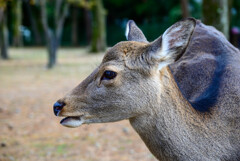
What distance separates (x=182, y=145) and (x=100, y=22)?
2090cm

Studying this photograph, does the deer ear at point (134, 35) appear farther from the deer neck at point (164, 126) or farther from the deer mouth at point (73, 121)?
the deer mouth at point (73, 121)

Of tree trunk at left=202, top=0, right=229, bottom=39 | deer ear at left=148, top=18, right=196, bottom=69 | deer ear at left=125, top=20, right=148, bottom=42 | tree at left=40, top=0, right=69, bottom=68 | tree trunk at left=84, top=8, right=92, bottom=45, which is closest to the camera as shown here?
deer ear at left=148, top=18, right=196, bottom=69

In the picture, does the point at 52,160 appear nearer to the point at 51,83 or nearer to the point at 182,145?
the point at 182,145

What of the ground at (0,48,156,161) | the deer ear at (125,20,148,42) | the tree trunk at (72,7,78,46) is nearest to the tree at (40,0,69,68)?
the ground at (0,48,156,161)

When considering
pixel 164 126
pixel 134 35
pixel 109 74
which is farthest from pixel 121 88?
pixel 134 35

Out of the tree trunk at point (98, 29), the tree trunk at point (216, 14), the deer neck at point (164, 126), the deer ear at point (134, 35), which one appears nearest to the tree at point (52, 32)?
the tree trunk at point (98, 29)

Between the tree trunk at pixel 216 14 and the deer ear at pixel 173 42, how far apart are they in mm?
4741

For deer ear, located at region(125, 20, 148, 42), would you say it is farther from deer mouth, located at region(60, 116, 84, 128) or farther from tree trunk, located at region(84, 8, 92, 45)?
tree trunk, located at region(84, 8, 92, 45)

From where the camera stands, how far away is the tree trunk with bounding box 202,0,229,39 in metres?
7.27

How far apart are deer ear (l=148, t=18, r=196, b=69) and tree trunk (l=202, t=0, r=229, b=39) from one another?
15.6ft

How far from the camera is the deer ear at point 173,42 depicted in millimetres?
2734

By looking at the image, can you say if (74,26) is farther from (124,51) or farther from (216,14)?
(124,51)

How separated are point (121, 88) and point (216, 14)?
16.4 ft

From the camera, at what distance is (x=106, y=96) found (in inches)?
116
